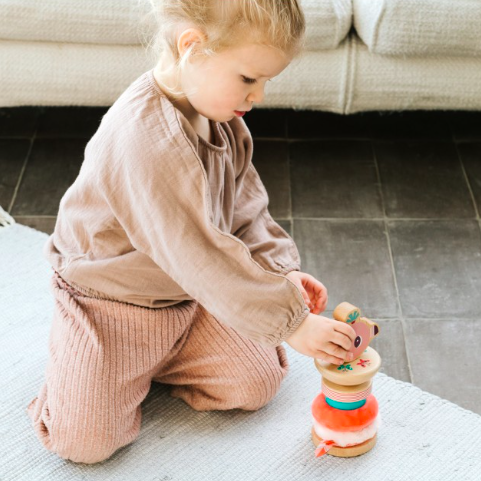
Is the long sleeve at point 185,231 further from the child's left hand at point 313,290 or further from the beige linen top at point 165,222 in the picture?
the child's left hand at point 313,290

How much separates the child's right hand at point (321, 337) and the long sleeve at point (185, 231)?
0.01m

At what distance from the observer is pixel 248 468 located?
112 cm

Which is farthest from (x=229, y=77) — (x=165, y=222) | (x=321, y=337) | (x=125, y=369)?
(x=125, y=369)

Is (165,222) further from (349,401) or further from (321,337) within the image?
(349,401)

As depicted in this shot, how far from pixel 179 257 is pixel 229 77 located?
0.71ft

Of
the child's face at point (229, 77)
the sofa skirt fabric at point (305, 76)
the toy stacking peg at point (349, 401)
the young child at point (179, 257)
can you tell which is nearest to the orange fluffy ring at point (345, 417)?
the toy stacking peg at point (349, 401)

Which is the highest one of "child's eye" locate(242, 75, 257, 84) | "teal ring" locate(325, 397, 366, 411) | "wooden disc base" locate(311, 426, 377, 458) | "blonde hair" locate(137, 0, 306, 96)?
"blonde hair" locate(137, 0, 306, 96)

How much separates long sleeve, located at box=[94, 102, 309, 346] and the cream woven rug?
0.71 ft

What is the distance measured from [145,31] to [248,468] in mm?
863

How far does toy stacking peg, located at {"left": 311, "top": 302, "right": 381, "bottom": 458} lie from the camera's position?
105 cm

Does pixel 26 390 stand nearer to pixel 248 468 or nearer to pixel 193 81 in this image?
pixel 248 468

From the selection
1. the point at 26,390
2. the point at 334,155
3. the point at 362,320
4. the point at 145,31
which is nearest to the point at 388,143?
the point at 334,155

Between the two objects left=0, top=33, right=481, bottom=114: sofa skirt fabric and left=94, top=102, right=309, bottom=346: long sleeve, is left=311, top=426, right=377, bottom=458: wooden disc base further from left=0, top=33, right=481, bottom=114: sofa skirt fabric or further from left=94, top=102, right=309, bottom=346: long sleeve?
left=0, top=33, right=481, bottom=114: sofa skirt fabric

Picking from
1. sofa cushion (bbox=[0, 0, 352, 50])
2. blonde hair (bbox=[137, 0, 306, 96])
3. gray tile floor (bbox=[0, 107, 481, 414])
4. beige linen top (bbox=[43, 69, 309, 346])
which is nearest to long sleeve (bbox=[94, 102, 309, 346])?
beige linen top (bbox=[43, 69, 309, 346])
